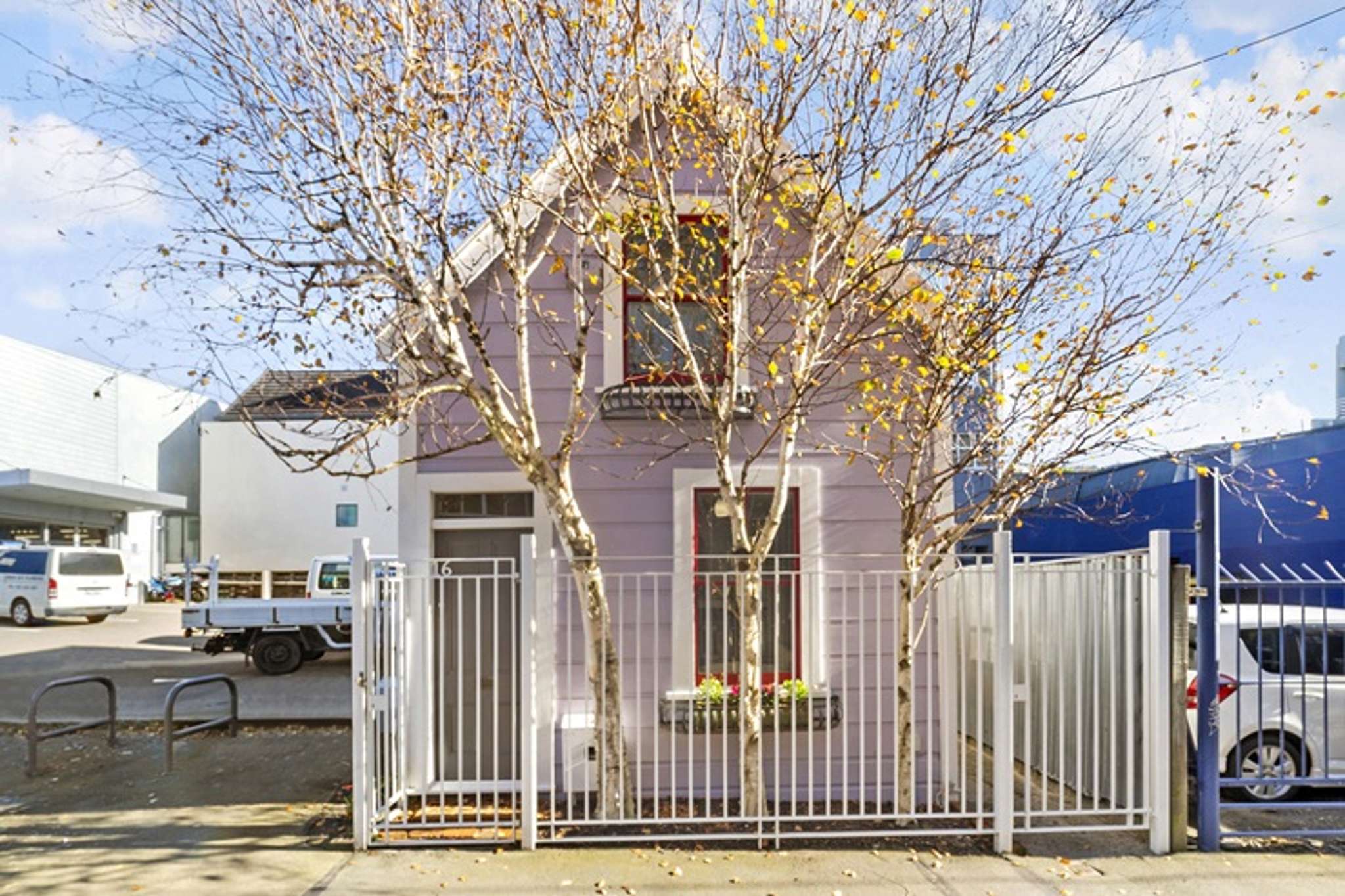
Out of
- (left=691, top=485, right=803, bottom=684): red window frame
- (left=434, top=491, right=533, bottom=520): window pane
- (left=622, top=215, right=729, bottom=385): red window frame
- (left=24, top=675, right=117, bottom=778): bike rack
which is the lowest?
(left=24, top=675, right=117, bottom=778): bike rack

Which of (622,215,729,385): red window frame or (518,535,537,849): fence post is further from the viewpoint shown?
(622,215,729,385): red window frame

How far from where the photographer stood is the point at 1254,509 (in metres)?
15.3

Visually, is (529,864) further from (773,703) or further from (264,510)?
(264,510)

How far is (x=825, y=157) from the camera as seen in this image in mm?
6867

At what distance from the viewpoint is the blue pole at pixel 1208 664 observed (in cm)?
665

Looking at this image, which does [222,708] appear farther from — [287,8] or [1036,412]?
[1036,412]

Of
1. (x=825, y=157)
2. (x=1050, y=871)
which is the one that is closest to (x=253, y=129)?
(x=825, y=157)

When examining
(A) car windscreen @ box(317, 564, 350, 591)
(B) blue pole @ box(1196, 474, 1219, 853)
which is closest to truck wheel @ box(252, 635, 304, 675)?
(A) car windscreen @ box(317, 564, 350, 591)

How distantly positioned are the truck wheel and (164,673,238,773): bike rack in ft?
13.9

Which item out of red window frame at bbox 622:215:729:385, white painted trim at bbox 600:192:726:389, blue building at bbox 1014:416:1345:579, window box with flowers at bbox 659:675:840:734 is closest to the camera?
window box with flowers at bbox 659:675:840:734

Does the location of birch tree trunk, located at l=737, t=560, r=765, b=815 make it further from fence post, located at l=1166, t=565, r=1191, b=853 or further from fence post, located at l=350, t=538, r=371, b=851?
fence post, located at l=1166, t=565, r=1191, b=853

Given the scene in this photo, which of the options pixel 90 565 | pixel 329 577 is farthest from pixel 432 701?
pixel 90 565

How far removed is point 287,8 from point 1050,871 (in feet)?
21.9

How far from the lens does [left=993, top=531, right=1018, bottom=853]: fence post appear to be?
6.78m
